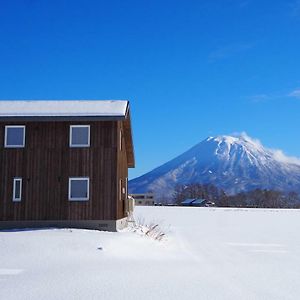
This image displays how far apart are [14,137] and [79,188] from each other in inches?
160

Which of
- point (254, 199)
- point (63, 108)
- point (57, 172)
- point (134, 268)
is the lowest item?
point (134, 268)

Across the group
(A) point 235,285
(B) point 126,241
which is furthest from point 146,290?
(B) point 126,241

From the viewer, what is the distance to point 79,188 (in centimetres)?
2420

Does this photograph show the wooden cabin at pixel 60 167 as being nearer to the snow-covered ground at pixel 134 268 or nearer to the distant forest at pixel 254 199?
the snow-covered ground at pixel 134 268

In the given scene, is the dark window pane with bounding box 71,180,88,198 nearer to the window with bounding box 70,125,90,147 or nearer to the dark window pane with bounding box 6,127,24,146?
the window with bounding box 70,125,90,147

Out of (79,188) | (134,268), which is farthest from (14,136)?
(134,268)

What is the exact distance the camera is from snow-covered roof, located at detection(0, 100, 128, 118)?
24.1 m

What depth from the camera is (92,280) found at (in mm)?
12391

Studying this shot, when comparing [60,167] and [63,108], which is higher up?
[63,108]

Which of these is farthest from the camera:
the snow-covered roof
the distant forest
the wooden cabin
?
the distant forest

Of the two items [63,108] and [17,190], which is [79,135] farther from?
[17,190]

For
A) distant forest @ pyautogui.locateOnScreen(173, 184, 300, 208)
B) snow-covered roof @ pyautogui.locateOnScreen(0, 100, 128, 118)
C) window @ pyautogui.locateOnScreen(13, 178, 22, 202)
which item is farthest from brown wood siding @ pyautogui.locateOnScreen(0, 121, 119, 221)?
distant forest @ pyautogui.locateOnScreen(173, 184, 300, 208)

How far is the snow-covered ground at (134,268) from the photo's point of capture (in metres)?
11.3

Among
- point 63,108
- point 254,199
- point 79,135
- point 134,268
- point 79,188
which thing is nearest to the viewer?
point 134,268
